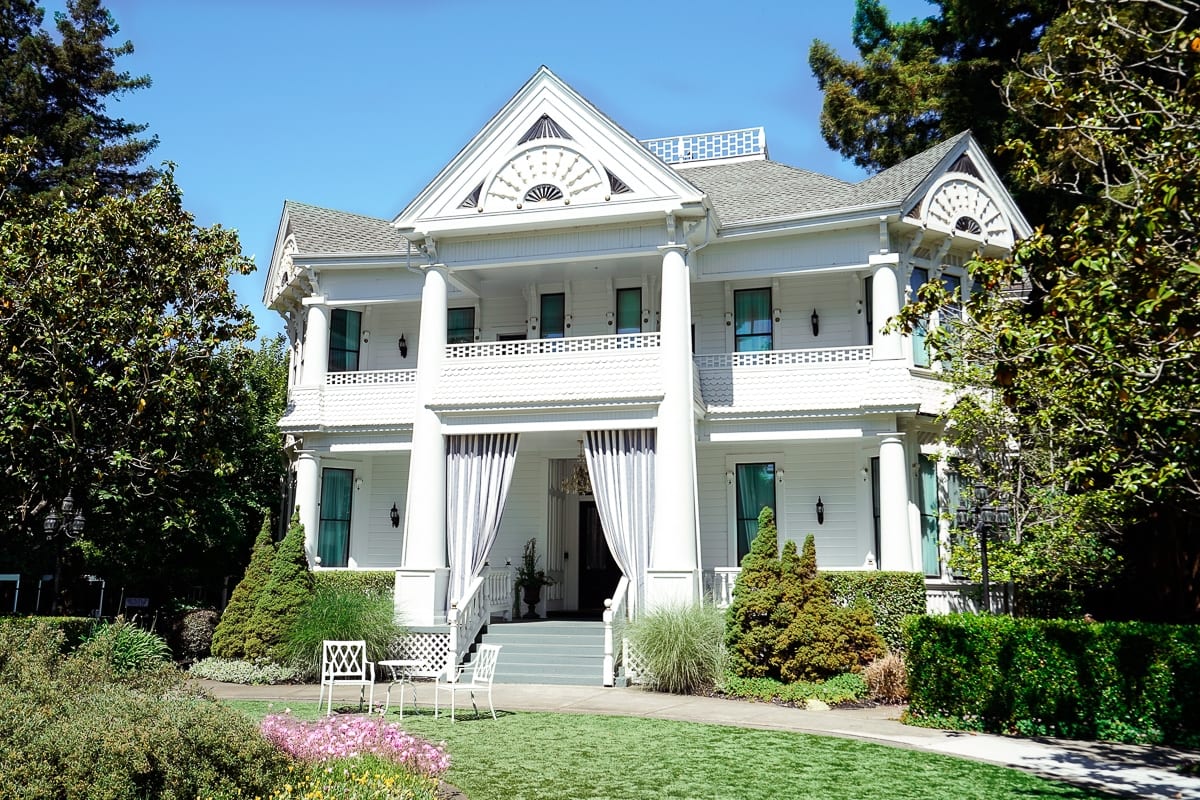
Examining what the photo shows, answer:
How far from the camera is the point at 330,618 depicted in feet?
56.1

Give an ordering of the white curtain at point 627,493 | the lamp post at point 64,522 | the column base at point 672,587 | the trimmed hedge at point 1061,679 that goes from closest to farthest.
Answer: the trimmed hedge at point 1061,679 → the lamp post at point 64,522 → the column base at point 672,587 → the white curtain at point 627,493

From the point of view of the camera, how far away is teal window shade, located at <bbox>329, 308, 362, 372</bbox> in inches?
910

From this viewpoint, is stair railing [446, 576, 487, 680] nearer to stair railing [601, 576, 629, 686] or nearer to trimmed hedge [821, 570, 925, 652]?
stair railing [601, 576, 629, 686]

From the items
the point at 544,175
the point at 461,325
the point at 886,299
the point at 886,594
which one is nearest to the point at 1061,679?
the point at 886,594

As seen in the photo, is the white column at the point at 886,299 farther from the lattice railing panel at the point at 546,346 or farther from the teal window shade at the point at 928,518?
the lattice railing panel at the point at 546,346

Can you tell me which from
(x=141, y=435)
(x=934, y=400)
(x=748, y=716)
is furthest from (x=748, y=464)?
(x=141, y=435)

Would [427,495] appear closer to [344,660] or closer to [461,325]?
[461,325]

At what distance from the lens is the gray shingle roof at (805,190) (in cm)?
1992

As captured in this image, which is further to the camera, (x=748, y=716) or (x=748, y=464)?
(x=748, y=464)

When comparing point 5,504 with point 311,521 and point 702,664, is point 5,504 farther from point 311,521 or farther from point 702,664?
point 702,664

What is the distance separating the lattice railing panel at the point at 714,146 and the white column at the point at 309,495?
12.3 meters

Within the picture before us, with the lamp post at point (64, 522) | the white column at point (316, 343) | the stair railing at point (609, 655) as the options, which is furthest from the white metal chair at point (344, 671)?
the white column at point (316, 343)

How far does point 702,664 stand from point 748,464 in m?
6.16

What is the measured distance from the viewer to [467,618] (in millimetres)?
18594
